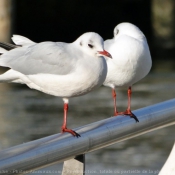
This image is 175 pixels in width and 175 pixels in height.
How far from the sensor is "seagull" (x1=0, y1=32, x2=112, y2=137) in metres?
3.27

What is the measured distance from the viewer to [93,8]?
2138 centimetres

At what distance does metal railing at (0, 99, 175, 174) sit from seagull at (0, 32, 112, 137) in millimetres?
490

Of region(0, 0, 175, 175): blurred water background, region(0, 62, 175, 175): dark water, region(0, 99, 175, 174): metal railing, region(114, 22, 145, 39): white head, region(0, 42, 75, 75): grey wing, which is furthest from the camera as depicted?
region(0, 0, 175, 175): blurred water background

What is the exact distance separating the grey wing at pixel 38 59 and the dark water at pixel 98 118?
9.42 ft

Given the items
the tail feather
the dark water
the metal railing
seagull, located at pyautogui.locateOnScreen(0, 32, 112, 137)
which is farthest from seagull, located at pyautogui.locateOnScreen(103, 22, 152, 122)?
the dark water

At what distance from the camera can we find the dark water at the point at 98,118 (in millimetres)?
7277

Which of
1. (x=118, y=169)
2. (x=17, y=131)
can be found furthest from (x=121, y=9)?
(x=118, y=169)

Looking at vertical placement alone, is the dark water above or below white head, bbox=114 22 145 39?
below

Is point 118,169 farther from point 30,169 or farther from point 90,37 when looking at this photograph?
point 30,169

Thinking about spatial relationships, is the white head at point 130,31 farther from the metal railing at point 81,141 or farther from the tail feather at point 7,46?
the metal railing at point 81,141

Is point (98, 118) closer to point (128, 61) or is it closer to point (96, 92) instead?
point (96, 92)

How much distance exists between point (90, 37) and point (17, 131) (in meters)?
5.67

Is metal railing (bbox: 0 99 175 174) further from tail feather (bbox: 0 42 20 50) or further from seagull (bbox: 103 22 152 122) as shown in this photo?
seagull (bbox: 103 22 152 122)

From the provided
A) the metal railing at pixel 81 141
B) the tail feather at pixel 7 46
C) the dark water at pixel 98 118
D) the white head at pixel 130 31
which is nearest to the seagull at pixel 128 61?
the white head at pixel 130 31
